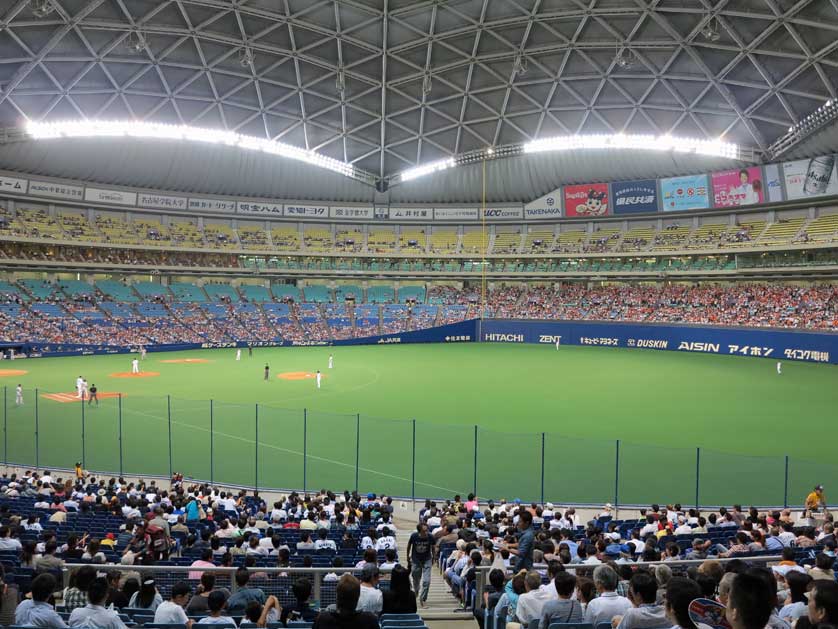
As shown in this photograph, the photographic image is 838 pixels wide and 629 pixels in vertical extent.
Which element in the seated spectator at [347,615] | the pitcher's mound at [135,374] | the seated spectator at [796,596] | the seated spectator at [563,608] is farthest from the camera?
the pitcher's mound at [135,374]

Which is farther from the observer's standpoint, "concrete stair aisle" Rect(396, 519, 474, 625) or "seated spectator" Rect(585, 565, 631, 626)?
"concrete stair aisle" Rect(396, 519, 474, 625)

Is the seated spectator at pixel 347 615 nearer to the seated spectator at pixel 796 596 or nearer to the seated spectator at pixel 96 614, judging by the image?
the seated spectator at pixel 96 614

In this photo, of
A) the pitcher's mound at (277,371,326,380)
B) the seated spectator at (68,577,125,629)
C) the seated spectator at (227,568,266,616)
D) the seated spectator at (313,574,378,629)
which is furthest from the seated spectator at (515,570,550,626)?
the pitcher's mound at (277,371,326,380)

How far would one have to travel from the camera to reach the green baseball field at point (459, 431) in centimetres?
1977

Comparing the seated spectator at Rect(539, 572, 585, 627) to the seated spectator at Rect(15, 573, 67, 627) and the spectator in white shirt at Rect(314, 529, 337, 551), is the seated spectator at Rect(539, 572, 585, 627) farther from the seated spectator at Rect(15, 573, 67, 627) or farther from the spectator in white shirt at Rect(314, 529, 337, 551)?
the spectator in white shirt at Rect(314, 529, 337, 551)

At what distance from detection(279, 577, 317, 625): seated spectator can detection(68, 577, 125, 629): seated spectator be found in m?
1.91

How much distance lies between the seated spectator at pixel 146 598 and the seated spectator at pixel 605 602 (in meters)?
4.85

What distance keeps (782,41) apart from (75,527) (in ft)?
179

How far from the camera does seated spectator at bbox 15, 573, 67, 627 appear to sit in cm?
555

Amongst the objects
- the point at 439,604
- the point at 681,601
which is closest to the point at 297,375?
the point at 439,604

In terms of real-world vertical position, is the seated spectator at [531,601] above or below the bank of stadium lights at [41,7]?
below

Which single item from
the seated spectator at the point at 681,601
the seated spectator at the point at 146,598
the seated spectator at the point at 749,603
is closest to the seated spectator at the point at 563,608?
the seated spectator at the point at 681,601

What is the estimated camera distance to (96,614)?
17.6 ft

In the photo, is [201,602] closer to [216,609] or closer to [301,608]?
[216,609]
